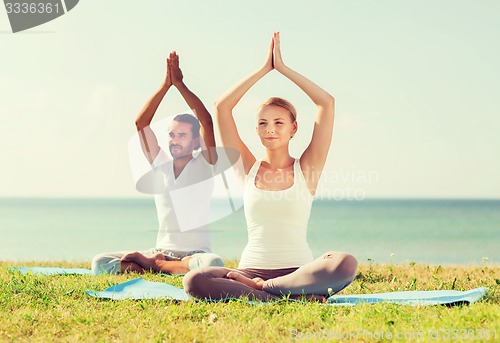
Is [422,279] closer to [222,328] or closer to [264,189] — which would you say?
[264,189]

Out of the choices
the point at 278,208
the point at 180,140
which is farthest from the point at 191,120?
the point at 278,208

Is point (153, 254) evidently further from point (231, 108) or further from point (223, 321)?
point (223, 321)

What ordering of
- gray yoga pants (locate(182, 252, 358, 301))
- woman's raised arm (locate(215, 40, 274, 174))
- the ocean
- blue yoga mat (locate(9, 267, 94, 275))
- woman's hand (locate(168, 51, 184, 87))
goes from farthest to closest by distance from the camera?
the ocean, blue yoga mat (locate(9, 267, 94, 275)), woman's hand (locate(168, 51, 184, 87)), woman's raised arm (locate(215, 40, 274, 174)), gray yoga pants (locate(182, 252, 358, 301))

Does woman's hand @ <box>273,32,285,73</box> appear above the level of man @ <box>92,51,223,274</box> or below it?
above

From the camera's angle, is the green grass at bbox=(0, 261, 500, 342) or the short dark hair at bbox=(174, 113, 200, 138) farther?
the short dark hair at bbox=(174, 113, 200, 138)

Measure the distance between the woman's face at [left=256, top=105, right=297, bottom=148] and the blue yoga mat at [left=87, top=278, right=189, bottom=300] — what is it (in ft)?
4.71

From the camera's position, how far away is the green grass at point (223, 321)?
410cm

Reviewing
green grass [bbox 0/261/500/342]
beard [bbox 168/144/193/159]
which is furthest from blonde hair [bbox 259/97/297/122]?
beard [bbox 168/144/193/159]

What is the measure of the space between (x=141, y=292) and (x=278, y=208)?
1.51 meters

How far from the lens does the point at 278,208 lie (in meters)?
5.16

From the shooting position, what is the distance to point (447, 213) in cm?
5109

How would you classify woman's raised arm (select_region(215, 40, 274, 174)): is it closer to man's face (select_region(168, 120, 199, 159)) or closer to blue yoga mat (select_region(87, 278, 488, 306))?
blue yoga mat (select_region(87, 278, 488, 306))

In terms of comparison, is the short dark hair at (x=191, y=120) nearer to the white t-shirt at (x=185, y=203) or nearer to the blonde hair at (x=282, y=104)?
the white t-shirt at (x=185, y=203)

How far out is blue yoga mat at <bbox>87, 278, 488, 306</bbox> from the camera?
5195 mm
